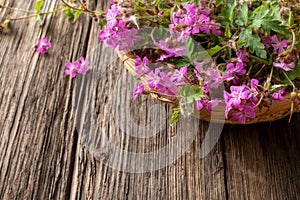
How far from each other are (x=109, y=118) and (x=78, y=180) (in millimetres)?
209

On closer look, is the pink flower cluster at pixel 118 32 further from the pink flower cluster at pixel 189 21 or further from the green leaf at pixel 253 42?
the green leaf at pixel 253 42

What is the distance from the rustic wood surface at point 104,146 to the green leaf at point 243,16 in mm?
341

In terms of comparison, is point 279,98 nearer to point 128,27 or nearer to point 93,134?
point 128,27

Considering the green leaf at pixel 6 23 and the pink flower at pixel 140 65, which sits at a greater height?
the green leaf at pixel 6 23

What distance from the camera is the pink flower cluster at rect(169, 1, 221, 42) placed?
87cm

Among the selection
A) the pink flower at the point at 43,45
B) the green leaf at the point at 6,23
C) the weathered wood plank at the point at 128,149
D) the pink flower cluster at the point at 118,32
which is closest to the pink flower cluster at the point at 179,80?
the pink flower cluster at the point at 118,32

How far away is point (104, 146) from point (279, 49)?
531 millimetres

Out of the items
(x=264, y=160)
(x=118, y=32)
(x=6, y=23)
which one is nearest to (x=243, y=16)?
(x=118, y=32)

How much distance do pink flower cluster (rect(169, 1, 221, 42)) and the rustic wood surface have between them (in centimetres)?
33

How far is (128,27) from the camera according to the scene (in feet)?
3.21

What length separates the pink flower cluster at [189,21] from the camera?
871 millimetres

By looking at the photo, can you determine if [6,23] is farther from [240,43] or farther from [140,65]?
[240,43]

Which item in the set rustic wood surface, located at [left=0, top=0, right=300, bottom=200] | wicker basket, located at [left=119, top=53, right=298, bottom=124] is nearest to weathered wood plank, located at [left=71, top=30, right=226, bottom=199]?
rustic wood surface, located at [left=0, top=0, right=300, bottom=200]

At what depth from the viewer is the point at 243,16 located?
0.89 meters
